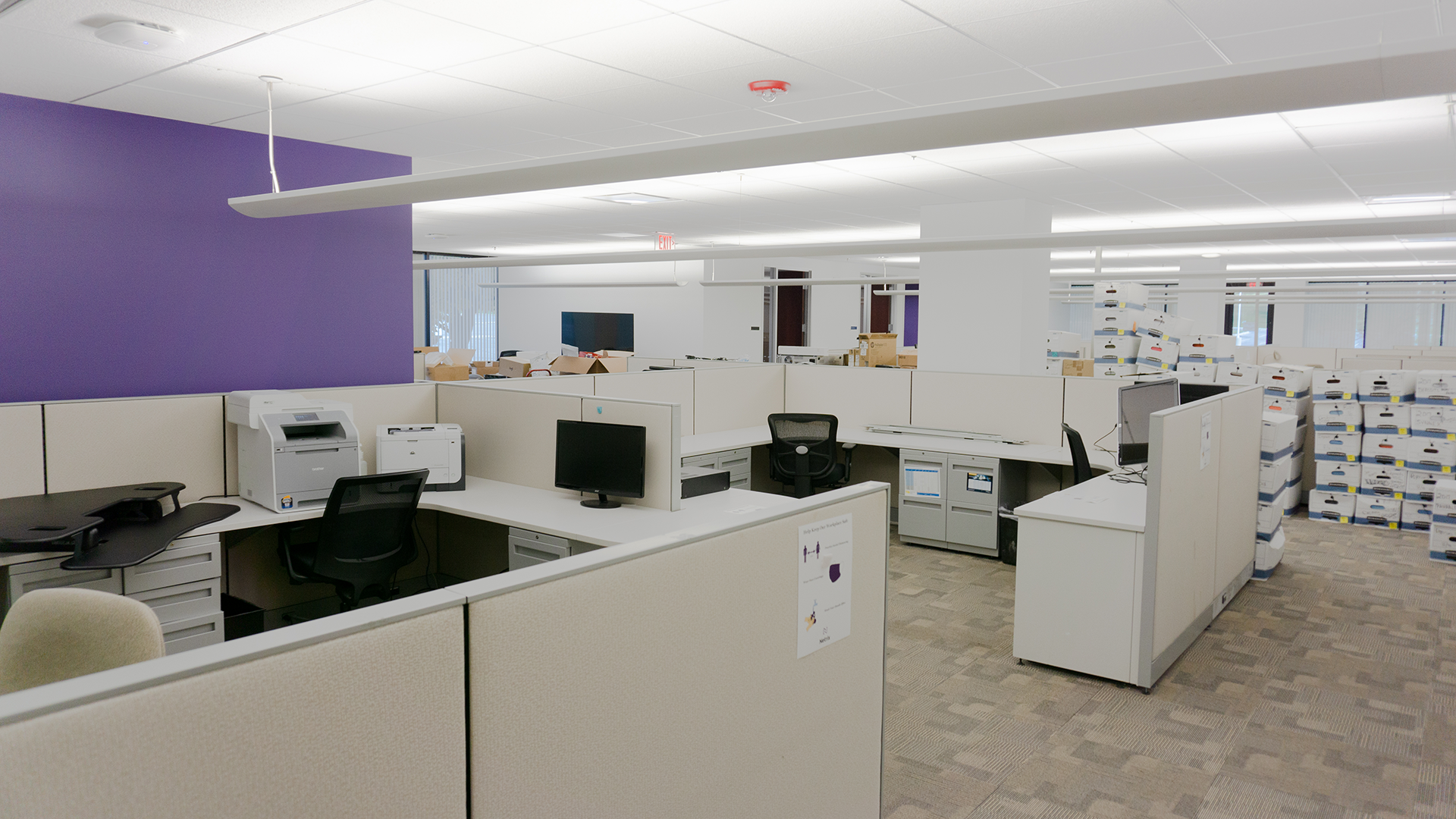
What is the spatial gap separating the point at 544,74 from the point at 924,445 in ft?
10.5

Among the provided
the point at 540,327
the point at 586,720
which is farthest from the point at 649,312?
the point at 586,720

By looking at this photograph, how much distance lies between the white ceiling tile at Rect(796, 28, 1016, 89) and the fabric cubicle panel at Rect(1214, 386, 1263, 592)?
1.95 meters

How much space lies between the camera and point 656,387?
5.69 metres

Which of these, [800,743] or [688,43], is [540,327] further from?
[800,743]

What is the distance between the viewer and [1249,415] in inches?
181

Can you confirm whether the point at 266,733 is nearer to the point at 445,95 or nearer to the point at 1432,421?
the point at 445,95

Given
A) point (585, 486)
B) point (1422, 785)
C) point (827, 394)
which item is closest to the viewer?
point (1422, 785)

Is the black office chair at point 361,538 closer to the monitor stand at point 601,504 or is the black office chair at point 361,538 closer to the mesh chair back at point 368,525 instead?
the mesh chair back at point 368,525

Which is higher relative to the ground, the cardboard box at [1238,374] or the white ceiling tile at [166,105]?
the white ceiling tile at [166,105]

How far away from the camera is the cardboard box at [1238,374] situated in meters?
7.16

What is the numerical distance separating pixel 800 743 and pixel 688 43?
268 cm

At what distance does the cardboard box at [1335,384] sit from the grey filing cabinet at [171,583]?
24.3ft

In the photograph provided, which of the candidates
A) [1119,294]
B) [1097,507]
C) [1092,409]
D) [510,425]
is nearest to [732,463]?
[510,425]

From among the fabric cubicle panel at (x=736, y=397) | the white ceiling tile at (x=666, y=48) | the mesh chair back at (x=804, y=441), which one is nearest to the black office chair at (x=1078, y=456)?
the mesh chair back at (x=804, y=441)
